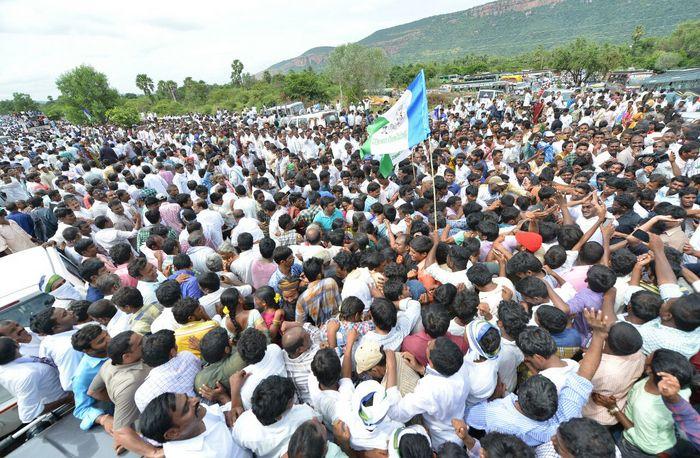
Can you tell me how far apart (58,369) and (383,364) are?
295 cm

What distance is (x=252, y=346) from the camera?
232 centimetres

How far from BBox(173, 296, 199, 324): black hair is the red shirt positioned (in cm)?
195

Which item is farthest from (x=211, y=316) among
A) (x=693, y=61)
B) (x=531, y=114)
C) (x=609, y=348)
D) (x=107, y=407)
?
(x=693, y=61)

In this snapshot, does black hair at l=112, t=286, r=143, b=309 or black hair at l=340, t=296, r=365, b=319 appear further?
black hair at l=112, t=286, r=143, b=309

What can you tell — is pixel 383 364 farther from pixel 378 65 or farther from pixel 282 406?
pixel 378 65

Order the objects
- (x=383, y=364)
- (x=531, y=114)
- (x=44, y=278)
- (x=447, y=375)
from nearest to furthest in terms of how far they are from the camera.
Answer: (x=447, y=375)
(x=383, y=364)
(x=44, y=278)
(x=531, y=114)

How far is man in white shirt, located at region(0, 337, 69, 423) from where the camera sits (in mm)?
2625

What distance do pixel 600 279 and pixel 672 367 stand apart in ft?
3.09

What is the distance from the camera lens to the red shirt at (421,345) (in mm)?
2564

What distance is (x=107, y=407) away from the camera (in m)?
2.62

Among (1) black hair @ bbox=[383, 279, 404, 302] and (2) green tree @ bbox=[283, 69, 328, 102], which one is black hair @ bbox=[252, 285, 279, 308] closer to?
(1) black hair @ bbox=[383, 279, 404, 302]

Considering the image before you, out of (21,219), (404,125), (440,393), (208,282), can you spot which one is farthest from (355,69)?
(440,393)

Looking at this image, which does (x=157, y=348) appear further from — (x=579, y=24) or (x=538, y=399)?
(x=579, y=24)

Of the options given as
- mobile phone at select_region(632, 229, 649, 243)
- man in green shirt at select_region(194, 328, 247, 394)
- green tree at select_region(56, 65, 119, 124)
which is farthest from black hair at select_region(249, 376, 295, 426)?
green tree at select_region(56, 65, 119, 124)
